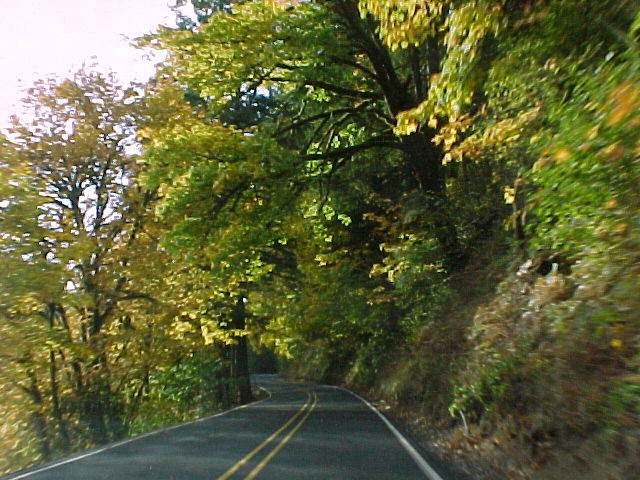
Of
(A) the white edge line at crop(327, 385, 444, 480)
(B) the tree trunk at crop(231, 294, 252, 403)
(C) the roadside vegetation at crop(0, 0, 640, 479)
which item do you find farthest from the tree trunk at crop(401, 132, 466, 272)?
(B) the tree trunk at crop(231, 294, 252, 403)

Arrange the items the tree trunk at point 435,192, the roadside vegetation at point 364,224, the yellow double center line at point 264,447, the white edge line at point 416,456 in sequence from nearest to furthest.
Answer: the roadside vegetation at point 364,224 → the white edge line at point 416,456 → the yellow double center line at point 264,447 → the tree trunk at point 435,192

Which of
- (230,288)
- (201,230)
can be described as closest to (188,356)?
(230,288)

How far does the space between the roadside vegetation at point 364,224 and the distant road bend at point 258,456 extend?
130cm

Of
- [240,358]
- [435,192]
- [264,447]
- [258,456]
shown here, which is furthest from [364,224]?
[240,358]

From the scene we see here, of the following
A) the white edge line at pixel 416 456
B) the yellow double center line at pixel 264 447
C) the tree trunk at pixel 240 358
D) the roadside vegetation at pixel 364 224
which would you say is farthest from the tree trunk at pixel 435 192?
the tree trunk at pixel 240 358

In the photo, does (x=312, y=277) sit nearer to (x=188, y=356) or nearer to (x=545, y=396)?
(x=188, y=356)

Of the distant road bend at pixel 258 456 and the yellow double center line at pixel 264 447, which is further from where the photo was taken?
the yellow double center line at pixel 264 447

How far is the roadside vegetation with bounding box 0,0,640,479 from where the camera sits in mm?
7297

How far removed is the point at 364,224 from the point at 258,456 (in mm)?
11611

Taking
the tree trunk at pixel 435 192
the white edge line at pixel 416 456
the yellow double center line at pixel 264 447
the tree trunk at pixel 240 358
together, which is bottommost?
the white edge line at pixel 416 456

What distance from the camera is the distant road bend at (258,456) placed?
957 cm

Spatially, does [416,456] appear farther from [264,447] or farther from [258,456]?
[264,447]

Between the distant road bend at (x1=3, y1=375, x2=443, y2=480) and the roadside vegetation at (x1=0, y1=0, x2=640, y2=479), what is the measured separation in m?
1.30

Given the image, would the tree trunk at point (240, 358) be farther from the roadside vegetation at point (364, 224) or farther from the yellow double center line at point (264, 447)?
the yellow double center line at point (264, 447)
